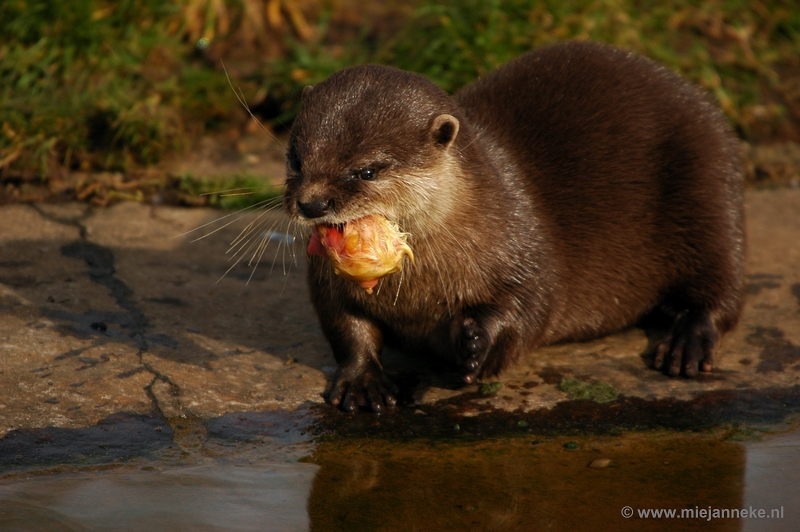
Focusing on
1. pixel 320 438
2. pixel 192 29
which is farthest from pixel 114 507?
pixel 192 29

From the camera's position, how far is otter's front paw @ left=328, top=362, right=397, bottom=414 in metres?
2.54

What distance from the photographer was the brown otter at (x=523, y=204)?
2.47m

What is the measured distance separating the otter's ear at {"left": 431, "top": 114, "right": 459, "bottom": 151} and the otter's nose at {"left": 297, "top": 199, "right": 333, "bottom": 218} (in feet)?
1.19

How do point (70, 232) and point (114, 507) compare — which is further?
point (70, 232)

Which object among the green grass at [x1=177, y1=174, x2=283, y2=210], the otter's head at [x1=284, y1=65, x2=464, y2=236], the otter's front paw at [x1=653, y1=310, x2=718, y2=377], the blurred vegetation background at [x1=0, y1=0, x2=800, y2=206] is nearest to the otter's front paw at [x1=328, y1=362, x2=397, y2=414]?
the otter's head at [x1=284, y1=65, x2=464, y2=236]

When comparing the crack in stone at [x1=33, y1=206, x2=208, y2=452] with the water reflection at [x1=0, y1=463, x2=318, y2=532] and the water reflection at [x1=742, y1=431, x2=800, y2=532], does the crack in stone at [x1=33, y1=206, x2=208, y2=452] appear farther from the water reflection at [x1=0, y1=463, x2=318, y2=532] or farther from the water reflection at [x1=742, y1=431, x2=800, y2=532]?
the water reflection at [x1=742, y1=431, x2=800, y2=532]

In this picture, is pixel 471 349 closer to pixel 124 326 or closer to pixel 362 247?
pixel 362 247

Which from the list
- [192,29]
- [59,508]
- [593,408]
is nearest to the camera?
[59,508]

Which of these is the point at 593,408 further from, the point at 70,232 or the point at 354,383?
the point at 70,232

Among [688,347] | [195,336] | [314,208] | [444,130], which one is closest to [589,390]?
[688,347]

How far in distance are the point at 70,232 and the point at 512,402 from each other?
5.94ft

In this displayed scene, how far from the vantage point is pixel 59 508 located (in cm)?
195

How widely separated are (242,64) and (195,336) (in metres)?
2.55

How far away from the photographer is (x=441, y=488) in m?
2.14
